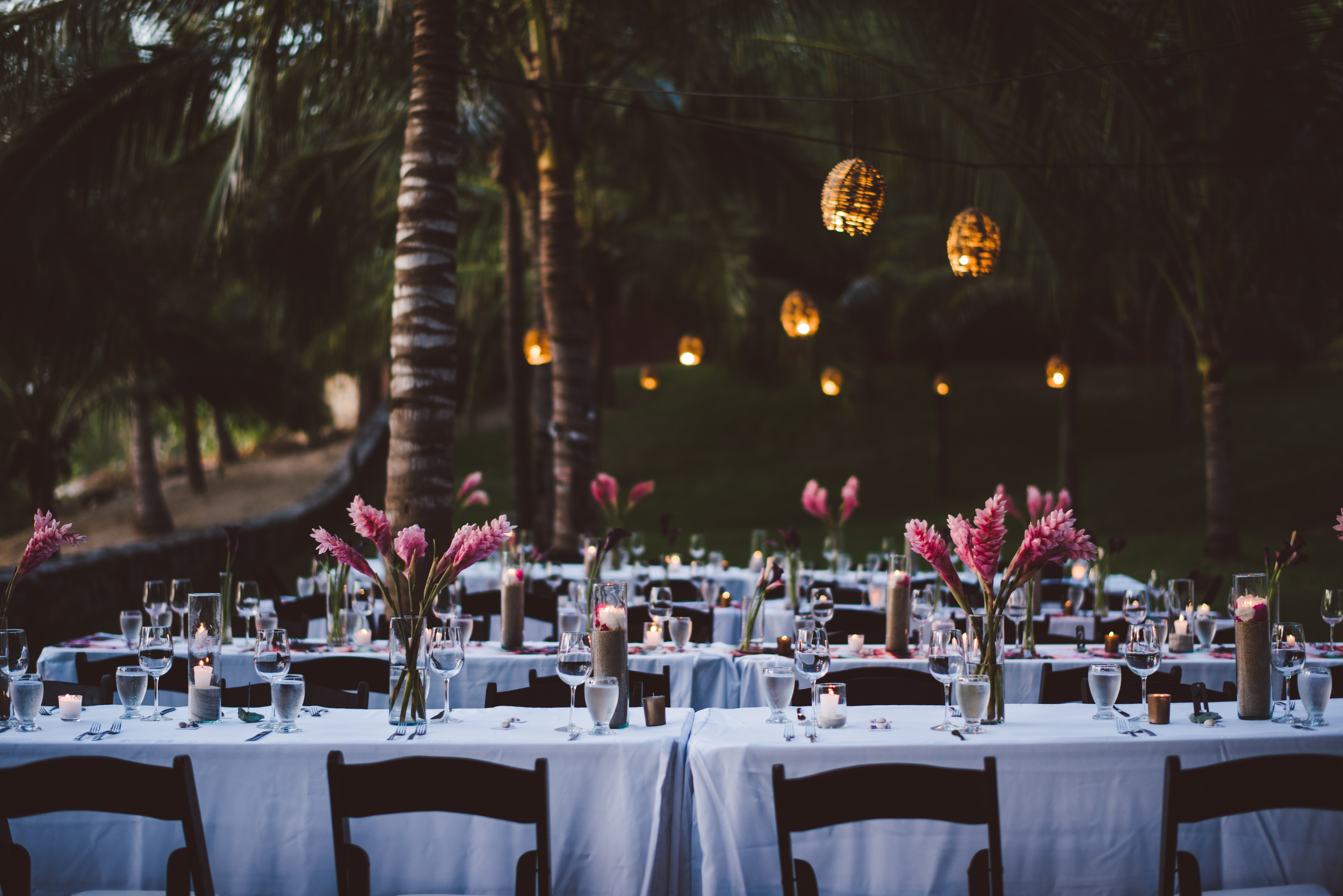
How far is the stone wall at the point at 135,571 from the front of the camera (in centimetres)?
963

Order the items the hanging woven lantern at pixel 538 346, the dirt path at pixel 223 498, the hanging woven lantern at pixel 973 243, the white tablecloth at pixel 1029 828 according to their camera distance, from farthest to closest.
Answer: the dirt path at pixel 223 498 < the hanging woven lantern at pixel 538 346 < the hanging woven lantern at pixel 973 243 < the white tablecloth at pixel 1029 828

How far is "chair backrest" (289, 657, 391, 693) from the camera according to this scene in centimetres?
472

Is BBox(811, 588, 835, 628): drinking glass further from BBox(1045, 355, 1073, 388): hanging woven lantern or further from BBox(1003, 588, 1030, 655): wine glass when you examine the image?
BBox(1045, 355, 1073, 388): hanging woven lantern

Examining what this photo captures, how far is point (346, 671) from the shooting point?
187 inches

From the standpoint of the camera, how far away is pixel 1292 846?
3.54 m

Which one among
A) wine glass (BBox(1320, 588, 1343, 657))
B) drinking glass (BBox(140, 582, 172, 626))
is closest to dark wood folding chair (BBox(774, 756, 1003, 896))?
wine glass (BBox(1320, 588, 1343, 657))

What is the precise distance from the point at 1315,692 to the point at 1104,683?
65 centimetres

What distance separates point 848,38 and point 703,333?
1222cm

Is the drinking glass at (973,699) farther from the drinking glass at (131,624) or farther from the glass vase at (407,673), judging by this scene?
the drinking glass at (131,624)

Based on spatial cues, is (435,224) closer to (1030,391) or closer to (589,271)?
(589,271)

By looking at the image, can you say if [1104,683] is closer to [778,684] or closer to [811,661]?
[811,661]

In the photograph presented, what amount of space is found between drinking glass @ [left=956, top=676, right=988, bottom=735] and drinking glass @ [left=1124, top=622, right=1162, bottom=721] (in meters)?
0.61

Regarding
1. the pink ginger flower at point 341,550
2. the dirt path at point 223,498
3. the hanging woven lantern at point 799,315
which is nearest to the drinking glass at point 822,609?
the pink ginger flower at point 341,550

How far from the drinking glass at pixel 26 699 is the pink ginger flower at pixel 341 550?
3.17 feet
